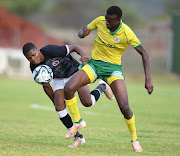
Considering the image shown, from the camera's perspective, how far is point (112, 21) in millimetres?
8352

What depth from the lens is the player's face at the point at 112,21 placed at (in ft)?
27.3

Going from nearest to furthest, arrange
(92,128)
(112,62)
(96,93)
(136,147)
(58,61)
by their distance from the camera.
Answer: (136,147) < (112,62) < (58,61) < (96,93) < (92,128)

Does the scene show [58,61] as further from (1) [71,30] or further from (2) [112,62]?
(1) [71,30]

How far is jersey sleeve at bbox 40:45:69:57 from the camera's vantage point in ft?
28.7

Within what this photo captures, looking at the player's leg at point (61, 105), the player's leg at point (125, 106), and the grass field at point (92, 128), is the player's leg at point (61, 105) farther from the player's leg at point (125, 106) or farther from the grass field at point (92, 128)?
the player's leg at point (125, 106)

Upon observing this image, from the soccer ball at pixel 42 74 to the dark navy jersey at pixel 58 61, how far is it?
0.86 feet

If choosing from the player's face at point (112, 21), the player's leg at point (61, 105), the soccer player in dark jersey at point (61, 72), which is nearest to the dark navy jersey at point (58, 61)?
the soccer player in dark jersey at point (61, 72)

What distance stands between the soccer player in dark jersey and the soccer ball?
157 mm

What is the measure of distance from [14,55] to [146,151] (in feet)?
79.3

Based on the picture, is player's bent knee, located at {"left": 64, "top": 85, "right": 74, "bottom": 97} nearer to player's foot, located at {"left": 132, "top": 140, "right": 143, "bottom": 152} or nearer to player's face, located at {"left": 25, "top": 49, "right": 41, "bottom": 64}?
player's face, located at {"left": 25, "top": 49, "right": 41, "bottom": 64}

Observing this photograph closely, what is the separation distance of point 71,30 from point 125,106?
5851 centimetres

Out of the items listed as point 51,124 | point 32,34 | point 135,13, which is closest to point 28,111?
point 51,124

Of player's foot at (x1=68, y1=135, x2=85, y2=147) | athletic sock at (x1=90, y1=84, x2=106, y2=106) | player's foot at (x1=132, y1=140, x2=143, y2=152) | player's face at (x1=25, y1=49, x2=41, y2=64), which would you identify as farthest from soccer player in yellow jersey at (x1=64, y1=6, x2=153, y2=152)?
athletic sock at (x1=90, y1=84, x2=106, y2=106)

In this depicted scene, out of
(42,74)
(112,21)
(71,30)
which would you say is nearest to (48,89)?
(42,74)
